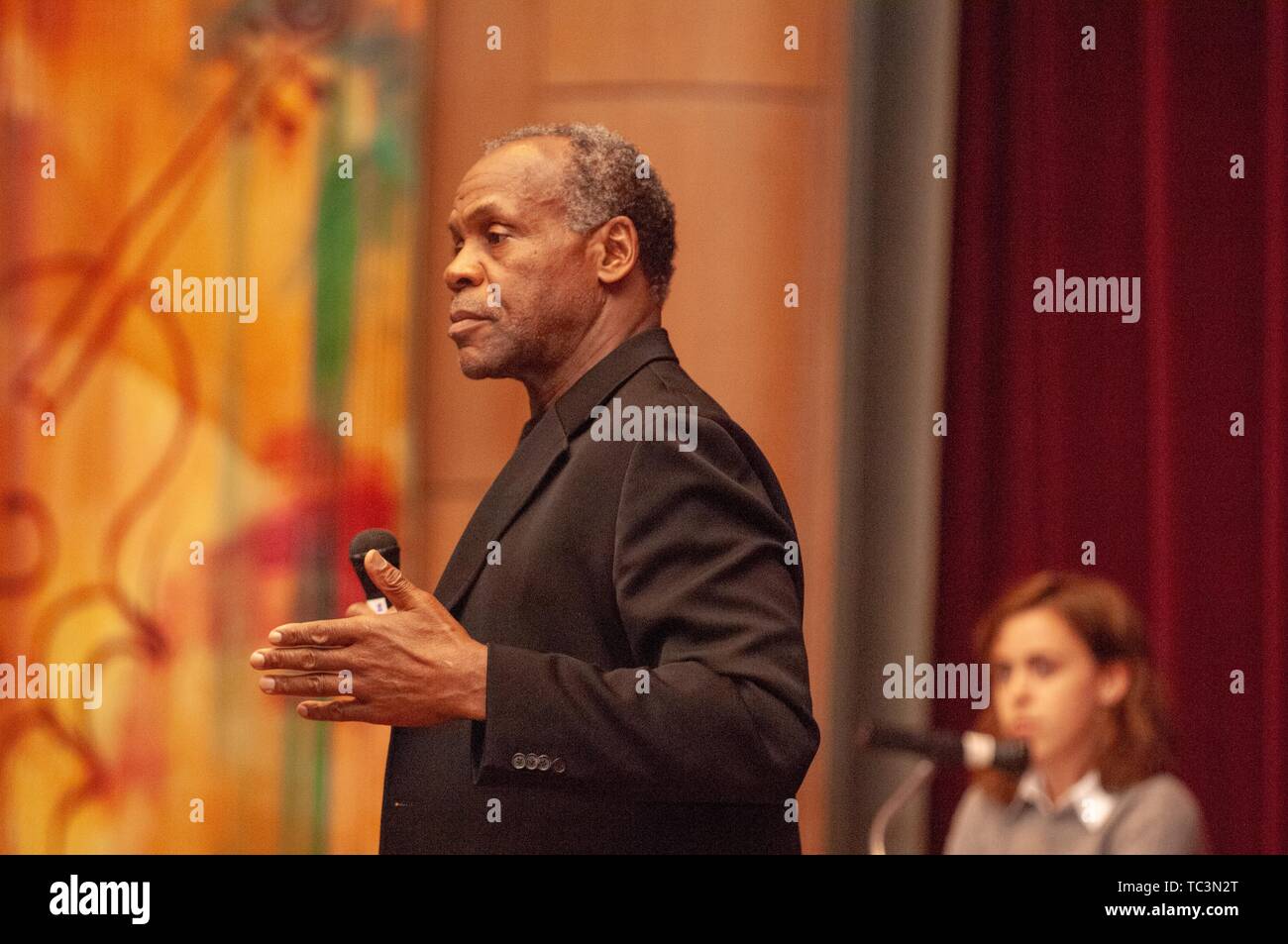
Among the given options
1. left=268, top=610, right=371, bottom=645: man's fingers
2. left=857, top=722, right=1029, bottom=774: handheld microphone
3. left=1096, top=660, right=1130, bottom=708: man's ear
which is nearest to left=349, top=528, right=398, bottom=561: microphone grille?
left=268, top=610, right=371, bottom=645: man's fingers

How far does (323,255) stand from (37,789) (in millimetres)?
1212

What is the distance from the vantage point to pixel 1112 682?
2598 mm

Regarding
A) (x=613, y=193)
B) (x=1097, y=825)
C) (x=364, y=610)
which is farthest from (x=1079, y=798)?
(x=364, y=610)

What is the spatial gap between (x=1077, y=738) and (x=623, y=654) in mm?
1242

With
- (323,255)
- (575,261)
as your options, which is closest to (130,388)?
(323,255)

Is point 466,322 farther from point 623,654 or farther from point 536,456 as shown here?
point 623,654

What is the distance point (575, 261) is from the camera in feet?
5.82

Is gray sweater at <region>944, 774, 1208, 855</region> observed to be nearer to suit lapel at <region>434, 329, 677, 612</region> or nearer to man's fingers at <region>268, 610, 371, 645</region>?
suit lapel at <region>434, 329, 677, 612</region>

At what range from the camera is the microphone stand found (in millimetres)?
2447

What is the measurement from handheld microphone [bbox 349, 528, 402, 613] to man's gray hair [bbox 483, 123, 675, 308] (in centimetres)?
44

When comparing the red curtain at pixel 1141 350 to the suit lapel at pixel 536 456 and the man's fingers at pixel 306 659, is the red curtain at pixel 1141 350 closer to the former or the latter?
the suit lapel at pixel 536 456

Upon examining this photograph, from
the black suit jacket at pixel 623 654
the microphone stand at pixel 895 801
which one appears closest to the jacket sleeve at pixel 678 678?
the black suit jacket at pixel 623 654

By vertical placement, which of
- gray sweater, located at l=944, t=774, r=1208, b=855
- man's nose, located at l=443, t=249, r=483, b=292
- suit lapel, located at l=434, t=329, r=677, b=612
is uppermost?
man's nose, located at l=443, t=249, r=483, b=292

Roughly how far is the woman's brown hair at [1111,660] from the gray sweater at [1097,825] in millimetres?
32
